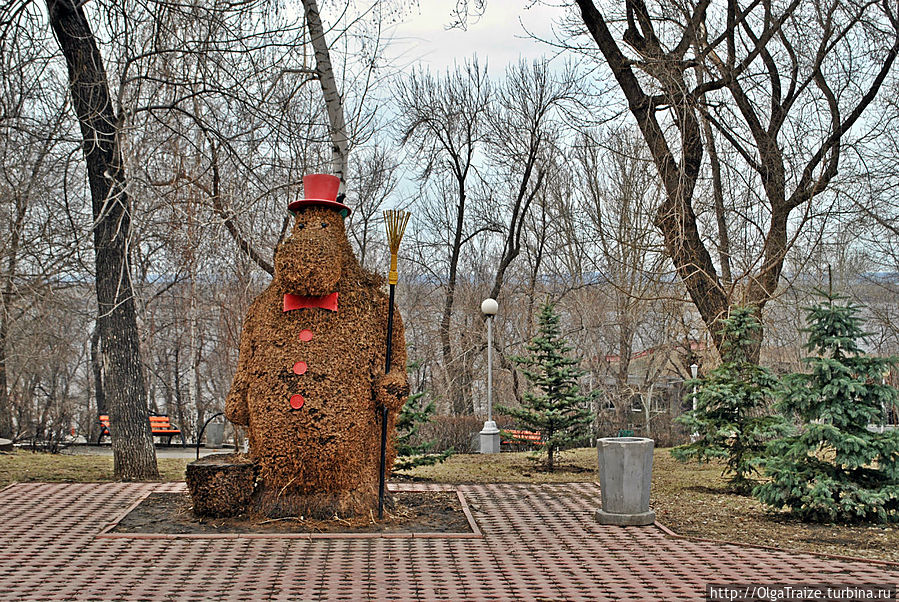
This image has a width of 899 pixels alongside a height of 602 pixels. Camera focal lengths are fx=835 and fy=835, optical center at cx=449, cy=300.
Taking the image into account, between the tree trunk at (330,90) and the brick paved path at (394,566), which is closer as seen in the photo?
the brick paved path at (394,566)

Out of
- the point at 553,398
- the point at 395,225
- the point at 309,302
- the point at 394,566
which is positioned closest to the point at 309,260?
the point at 309,302

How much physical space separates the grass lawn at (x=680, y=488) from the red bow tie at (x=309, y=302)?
148 inches

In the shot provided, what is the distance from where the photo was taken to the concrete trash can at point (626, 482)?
775cm

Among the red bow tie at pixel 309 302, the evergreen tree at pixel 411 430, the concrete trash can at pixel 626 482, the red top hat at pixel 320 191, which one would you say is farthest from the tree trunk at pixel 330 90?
the concrete trash can at pixel 626 482

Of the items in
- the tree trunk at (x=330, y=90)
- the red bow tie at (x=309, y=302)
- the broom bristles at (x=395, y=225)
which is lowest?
the red bow tie at (x=309, y=302)

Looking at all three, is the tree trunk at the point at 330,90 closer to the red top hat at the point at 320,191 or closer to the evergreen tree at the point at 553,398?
the red top hat at the point at 320,191

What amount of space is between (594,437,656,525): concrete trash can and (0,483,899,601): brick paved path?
0.17 meters

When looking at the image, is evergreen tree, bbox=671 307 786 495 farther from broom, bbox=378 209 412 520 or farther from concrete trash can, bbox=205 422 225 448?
concrete trash can, bbox=205 422 225 448

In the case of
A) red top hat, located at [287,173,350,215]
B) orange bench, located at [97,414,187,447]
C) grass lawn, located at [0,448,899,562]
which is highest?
red top hat, located at [287,173,350,215]

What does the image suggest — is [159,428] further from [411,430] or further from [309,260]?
[309,260]

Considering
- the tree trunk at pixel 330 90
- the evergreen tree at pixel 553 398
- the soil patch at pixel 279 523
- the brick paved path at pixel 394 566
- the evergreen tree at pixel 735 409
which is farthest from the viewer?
the evergreen tree at pixel 553 398

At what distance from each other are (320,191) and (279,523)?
9.55 ft

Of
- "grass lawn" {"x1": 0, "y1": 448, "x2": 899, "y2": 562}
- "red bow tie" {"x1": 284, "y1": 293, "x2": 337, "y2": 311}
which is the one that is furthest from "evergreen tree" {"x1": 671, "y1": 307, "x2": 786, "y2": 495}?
"red bow tie" {"x1": 284, "y1": 293, "x2": 337, "y2": 311}

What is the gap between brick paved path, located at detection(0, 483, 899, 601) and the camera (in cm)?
525
